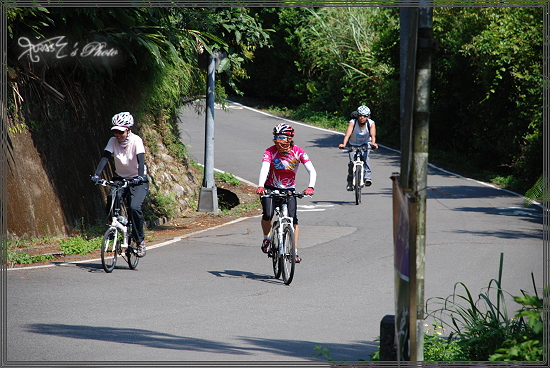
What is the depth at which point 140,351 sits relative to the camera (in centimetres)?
591

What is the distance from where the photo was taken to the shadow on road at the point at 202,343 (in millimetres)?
5941

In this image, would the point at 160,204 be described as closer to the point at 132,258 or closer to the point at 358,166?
the point at 358,166

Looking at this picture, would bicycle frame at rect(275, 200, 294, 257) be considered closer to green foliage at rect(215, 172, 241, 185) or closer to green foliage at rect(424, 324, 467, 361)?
green foliage at rect(424, 324, 467, 361)

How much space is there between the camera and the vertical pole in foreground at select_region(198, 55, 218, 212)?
15.6 meters

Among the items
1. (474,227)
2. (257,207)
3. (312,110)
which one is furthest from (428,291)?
(312,110)

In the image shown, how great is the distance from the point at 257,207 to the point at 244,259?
5.91m

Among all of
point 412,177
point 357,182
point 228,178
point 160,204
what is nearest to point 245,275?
point 412,177

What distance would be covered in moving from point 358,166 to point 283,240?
679 cm

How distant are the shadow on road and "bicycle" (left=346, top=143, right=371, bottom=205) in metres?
9.22

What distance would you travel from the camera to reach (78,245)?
10.9m

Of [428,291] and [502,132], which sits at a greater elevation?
[502,132]

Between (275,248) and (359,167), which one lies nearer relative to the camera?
(275,248)

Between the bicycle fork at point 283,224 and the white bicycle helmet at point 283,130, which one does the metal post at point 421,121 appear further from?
the white bicycle helmet at point 283,130

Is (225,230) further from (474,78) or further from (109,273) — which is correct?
(474,78)
